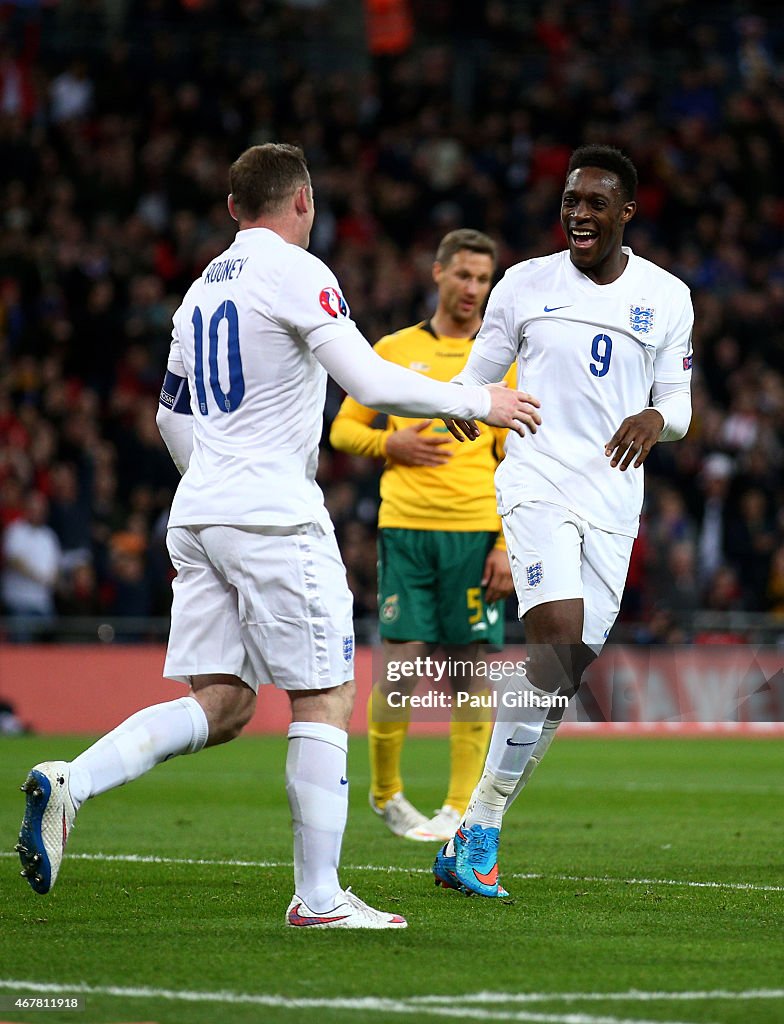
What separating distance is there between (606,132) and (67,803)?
2005cm

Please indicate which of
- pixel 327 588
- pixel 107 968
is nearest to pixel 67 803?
pixel 107 968

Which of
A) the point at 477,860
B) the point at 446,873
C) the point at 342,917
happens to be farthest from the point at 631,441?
the point at 342,917

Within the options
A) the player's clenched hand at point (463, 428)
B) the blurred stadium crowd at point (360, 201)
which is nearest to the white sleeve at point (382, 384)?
the player's clenched hand at point (463, 428)

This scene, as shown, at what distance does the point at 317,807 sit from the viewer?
5430 mm

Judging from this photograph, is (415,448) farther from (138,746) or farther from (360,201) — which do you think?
(360,201)

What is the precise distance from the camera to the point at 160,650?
16.8 meters

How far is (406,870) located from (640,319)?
2375mm

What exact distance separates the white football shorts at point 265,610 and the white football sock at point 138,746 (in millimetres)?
159

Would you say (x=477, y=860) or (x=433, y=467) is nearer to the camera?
(x=477, y=860)

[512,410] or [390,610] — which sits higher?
[512,410]

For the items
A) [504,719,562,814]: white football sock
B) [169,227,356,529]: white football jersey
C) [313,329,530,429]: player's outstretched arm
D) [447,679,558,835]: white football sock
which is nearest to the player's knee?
[169,227,356,529]: white football jersey

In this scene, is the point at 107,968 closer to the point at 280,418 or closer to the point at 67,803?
the point at 67,803

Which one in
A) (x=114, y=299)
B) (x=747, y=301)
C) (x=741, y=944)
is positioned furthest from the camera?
(x=747, y=301)

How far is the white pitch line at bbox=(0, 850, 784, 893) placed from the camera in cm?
663
